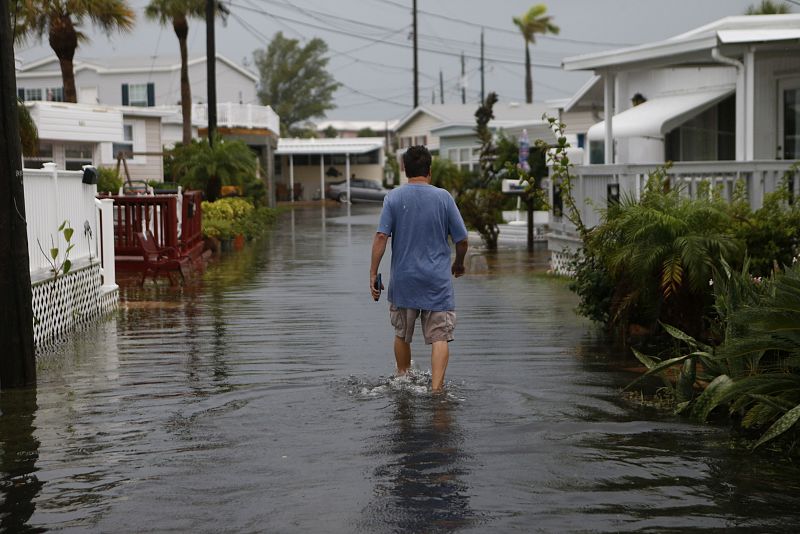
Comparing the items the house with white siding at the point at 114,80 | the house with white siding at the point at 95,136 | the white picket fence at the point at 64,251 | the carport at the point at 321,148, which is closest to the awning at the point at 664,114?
the white picket fence at the point at 64,251

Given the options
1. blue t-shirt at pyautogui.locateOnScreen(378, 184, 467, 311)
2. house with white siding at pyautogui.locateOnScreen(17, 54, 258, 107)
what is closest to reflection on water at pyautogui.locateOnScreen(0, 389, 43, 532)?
blue t-shirt at pyautogui.locateOnScreen(378, 184, 467, 311)

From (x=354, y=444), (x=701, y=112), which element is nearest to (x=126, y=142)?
(x=701, y=112)

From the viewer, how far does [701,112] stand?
70.9ft

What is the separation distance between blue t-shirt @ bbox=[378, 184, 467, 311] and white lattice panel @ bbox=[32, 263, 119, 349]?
13.6 feet

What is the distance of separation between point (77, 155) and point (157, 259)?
76.7ft

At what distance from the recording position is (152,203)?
64.0 ft

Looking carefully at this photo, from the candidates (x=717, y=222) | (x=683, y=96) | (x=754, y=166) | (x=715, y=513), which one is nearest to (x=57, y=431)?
(x=715, y=513)

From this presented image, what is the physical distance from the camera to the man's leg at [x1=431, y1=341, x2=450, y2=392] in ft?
28.7

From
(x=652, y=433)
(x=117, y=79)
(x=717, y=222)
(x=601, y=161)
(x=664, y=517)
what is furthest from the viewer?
(x=117, y=79)

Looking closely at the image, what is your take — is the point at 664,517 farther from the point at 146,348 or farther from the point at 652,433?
the point at 146,348

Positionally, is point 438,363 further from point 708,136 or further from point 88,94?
point 88,94

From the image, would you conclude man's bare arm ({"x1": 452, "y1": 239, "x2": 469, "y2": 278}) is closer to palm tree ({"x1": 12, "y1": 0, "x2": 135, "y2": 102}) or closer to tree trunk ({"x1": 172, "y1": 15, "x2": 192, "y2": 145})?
palm tree ({"x1": 12, "y1": 0, "x2": 135, "y2": 102})

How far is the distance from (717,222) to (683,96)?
1227cm

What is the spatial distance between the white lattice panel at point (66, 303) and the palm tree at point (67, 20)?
26683 millimetres
